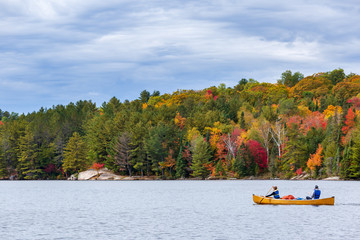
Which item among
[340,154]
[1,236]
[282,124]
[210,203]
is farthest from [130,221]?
[282,124]

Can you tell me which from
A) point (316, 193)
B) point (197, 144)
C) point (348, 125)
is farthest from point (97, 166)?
point (316, 193)

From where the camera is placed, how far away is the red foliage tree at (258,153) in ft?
463

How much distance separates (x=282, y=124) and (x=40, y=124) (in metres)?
83.0

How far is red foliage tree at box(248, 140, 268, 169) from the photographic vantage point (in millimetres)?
141000

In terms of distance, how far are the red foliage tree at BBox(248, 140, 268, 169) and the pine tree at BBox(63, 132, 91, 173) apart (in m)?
54.8

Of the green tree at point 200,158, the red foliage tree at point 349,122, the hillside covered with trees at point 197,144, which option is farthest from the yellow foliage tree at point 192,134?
the red foliage tree at point 349,122

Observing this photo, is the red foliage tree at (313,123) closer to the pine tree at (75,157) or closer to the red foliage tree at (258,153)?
the red foliage tree at (258,153)

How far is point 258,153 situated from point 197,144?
17.4 meters

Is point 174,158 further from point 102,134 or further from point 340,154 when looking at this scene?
point 340,154

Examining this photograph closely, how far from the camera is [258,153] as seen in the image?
5586 inches

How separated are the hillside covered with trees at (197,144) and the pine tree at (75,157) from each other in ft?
1.05

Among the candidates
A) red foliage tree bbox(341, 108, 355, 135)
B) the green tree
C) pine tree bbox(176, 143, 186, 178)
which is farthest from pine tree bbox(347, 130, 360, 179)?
pine tree bbox(176, 143, 186, 178)

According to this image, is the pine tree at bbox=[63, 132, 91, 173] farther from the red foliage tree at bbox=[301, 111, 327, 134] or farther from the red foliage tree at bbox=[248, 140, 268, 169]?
the red foliage tree at bbox=[301, 111, 327, 134]

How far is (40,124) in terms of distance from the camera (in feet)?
Answer: 574
